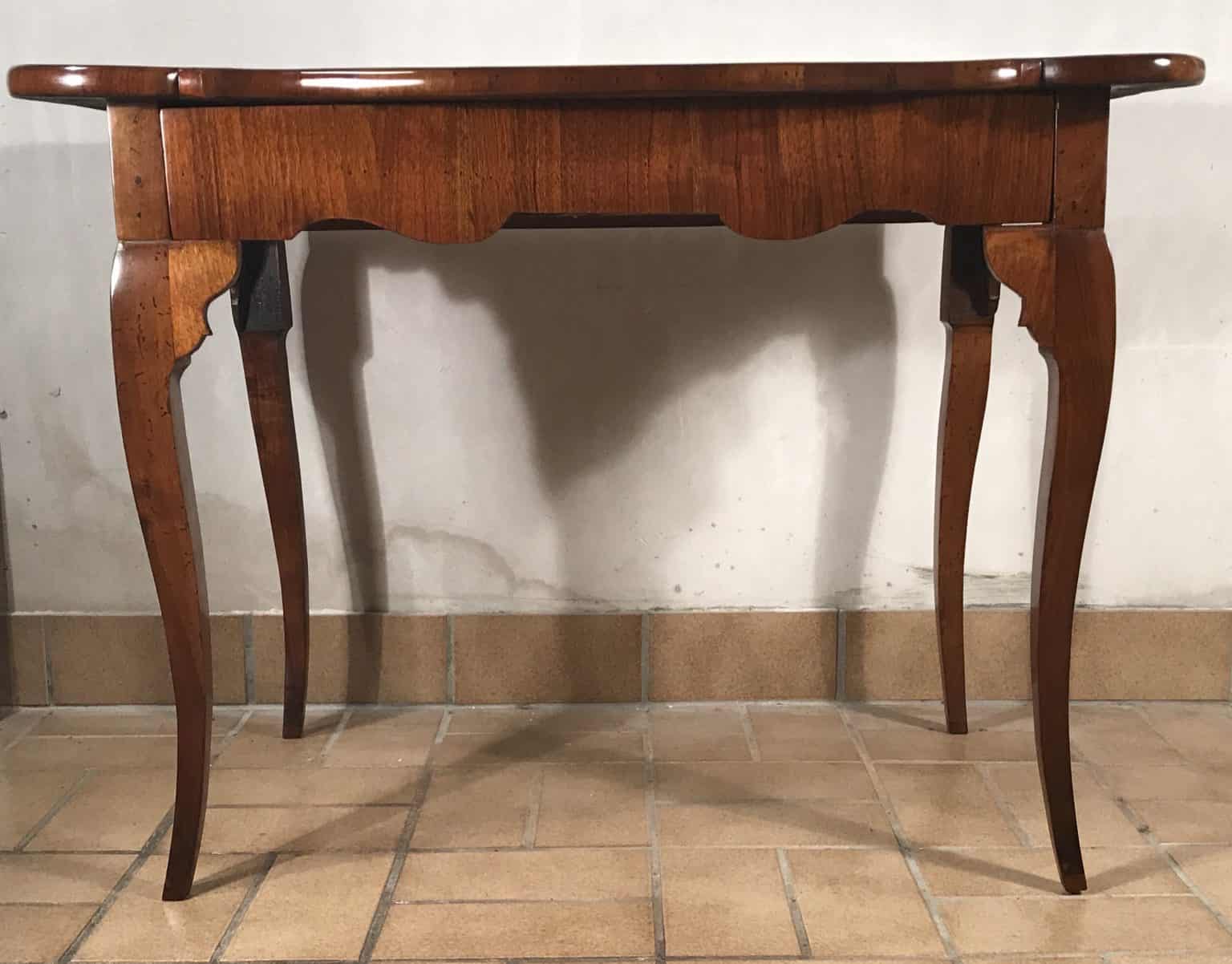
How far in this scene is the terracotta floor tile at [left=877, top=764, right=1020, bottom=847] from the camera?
4.77 ft

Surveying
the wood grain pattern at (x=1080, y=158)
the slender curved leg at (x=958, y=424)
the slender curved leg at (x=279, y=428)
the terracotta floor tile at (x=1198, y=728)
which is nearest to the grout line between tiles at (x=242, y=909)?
the slender curved leg at (x=279, y=428)

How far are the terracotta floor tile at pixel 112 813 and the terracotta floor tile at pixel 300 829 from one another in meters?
0.06

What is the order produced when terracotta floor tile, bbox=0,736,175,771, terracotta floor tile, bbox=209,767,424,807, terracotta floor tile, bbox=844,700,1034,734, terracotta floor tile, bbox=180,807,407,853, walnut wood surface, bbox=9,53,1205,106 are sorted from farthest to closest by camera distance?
terracotta floor tile, bbox=844,700,1034,734
terracotta floor tile, bbox=0,736,175,771
terracotta floor tile, bbox=209,767,424,807
terracotta floor tile, bbox=180,807,407,853
walnut wood surface, bbox=9,53,1205,106

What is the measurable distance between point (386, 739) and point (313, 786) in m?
0.18

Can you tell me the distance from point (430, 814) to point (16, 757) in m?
0.65

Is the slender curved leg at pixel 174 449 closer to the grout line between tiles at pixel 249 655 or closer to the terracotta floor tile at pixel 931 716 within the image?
the grout line between tiles at pixel 249 655

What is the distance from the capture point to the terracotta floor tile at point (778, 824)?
4.75ft

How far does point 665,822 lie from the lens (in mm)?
1504

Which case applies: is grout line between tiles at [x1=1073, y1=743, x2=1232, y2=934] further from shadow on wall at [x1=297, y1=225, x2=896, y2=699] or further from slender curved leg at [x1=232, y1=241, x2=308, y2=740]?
slender curved leg at [x1=232, y1=241, x2=308, y2=740]

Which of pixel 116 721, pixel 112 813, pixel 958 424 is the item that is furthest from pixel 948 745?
pixel 116 721

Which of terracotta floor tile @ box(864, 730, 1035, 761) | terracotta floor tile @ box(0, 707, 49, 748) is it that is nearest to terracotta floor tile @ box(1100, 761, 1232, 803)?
terracotta floor tile @ box(864, 730, 1035, 761)

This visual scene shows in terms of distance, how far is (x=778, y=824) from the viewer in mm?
1492

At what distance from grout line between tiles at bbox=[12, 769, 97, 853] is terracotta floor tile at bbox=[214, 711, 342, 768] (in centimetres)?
17

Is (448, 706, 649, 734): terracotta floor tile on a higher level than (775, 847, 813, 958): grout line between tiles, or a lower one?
lower
